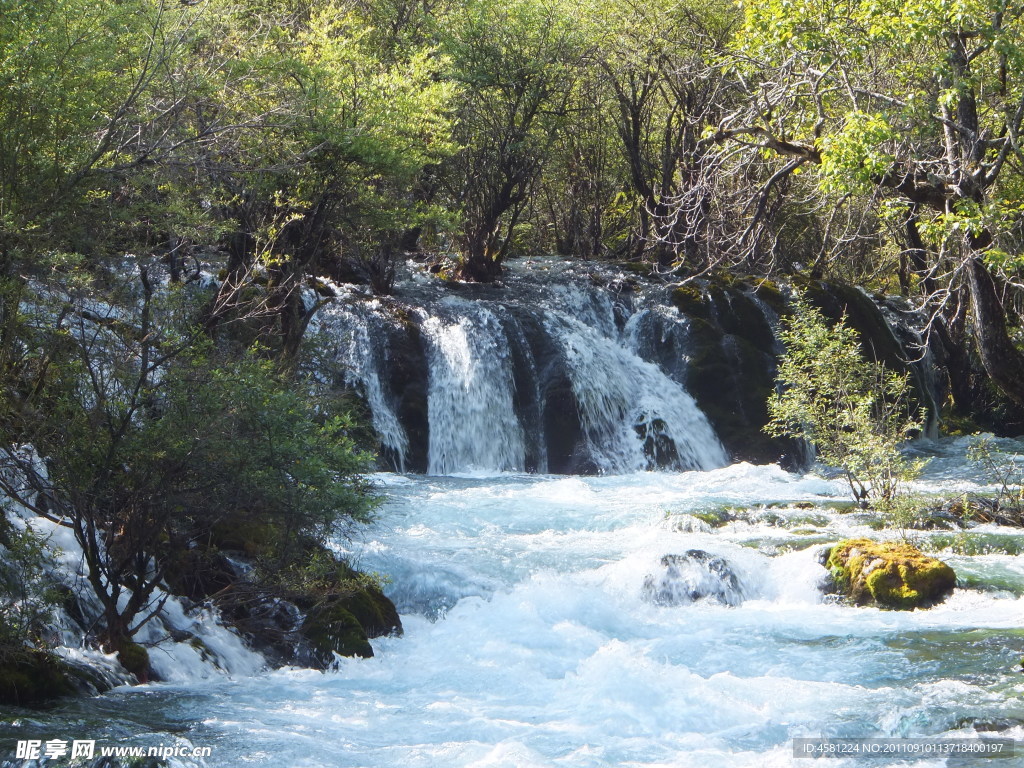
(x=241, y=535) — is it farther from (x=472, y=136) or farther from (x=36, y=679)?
(x=472, y=136)

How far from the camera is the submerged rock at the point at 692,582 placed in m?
11.9

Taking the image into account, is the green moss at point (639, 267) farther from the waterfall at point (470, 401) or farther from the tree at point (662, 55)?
the waterfall at point (470, 401)

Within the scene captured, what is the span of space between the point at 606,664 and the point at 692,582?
2871mm

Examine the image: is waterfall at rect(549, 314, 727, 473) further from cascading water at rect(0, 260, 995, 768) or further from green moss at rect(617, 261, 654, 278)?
green moss at rect(617, 261, 654, 278)

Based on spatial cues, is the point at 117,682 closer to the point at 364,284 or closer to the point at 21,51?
the point at 21,51

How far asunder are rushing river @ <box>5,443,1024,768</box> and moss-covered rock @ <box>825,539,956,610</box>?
0.21 m

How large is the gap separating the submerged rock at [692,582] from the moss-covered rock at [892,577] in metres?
1.19

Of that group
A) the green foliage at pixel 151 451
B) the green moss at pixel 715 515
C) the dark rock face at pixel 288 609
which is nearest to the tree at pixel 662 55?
the green moss at pixel 715 515

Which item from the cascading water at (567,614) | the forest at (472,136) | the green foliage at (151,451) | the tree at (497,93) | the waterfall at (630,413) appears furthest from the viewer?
the tree at (497,93)

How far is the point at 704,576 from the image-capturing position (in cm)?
1209

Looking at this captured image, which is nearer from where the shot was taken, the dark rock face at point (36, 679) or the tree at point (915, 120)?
the dark rock face at point (36, 679)

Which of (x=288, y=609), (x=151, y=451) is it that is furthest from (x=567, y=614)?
(x=151, y=451)

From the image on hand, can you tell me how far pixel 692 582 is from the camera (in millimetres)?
12008

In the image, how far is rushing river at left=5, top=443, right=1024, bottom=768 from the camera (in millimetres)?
7566
